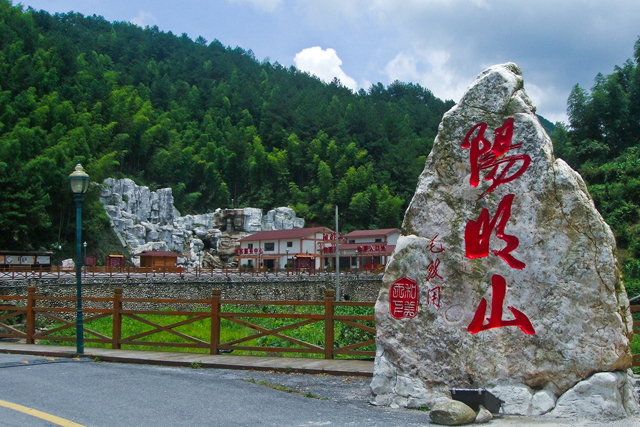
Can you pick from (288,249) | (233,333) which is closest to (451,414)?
(233,333)

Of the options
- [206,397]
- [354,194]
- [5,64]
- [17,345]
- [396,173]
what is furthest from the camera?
[396,173]

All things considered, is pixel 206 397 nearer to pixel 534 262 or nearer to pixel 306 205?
pixel 534 262

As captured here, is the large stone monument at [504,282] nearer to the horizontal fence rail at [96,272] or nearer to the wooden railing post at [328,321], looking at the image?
the wooden railing post at [328,321]

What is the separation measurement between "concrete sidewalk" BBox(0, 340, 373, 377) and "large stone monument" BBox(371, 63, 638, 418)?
6.99 feet

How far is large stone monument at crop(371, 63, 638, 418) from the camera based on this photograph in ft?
19.0

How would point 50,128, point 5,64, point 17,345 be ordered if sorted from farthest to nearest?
point 5,64
point 50,128
point 17,345

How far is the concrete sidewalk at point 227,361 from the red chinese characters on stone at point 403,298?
200 cm

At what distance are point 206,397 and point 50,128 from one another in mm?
64604

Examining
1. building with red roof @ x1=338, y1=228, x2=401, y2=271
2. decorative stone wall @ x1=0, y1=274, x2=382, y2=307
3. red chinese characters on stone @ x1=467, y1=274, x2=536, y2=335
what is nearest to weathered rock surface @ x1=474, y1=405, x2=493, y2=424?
red chinese characters on stone @ x1=467, y1=274, x2=536, y2=335

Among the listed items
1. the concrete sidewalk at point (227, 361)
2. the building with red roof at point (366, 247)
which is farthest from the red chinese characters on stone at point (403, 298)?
the building with red roof at point (366, 247)

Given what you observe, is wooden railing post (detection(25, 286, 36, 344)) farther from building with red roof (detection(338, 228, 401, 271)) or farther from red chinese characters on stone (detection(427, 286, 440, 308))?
building with red roof (detection(338, 228, 401, 271))

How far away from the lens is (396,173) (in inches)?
3661

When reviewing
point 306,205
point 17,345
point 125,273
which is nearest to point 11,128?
point 125,273

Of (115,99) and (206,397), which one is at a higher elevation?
(115,99)
